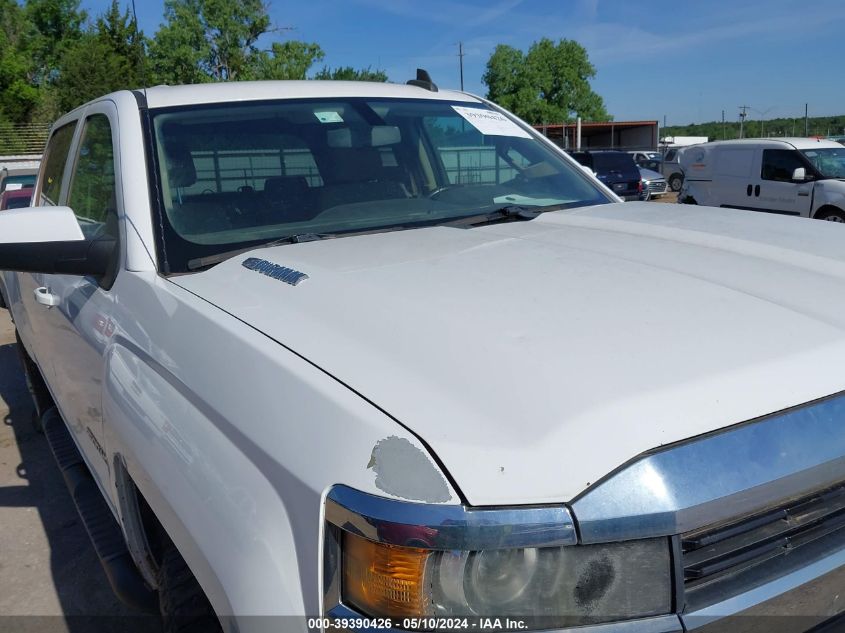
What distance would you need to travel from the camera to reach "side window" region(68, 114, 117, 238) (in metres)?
2.50

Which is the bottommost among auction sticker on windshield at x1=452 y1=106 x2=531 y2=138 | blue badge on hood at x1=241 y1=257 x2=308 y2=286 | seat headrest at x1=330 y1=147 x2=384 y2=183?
blue badge on hood at x1=241 y1=257 x2=308 y2=286

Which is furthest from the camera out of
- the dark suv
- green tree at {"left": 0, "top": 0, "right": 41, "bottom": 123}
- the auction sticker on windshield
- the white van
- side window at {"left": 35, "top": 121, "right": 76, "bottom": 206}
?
green tree at {"left": 0, "top": 0, "right": 41, "bottom": 123}

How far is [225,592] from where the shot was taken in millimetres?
1348

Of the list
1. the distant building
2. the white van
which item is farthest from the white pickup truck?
the distant building

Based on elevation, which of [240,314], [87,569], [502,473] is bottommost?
[87,569]

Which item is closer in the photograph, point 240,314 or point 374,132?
point 240,314

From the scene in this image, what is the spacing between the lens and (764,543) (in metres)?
1.24

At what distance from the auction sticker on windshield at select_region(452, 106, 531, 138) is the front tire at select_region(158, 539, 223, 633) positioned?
207 centimetres

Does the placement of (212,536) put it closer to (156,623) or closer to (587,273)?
(587,273)

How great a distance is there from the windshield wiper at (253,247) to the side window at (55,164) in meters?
1.58

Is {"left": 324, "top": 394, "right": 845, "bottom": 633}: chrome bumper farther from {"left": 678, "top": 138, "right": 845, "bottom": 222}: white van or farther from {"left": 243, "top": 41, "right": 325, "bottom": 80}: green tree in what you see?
{"left": 243, "top": 41, "right": 325, "bottom": 80}: green tree

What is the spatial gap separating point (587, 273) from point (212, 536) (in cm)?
102

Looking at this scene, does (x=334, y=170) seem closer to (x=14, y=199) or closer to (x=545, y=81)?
(x=14, y=199)

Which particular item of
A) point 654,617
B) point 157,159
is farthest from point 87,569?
point 654,617
